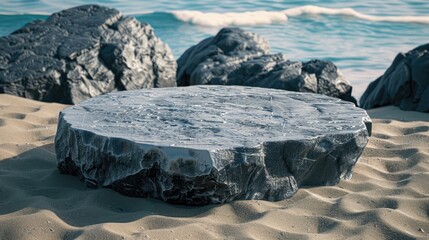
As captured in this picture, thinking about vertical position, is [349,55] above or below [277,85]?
below

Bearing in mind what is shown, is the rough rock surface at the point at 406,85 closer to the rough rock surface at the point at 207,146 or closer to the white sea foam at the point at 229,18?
the rough rock surface at the point at 207,146

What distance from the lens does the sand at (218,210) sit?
3334mm

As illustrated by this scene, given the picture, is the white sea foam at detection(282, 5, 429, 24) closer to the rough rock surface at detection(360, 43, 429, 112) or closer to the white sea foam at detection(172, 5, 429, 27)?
the white sea foam at detection(172, 5, 429, 27)

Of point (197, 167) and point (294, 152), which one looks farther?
point (294, 152)

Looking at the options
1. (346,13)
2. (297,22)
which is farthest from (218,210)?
(346,13)

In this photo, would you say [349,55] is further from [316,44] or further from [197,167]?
[197,167]

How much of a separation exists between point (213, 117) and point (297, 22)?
12.6 metres

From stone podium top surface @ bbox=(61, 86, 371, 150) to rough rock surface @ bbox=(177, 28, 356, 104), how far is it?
5.20 ft

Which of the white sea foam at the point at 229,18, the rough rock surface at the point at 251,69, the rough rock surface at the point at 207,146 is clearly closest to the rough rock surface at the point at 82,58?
the rough rock surface at the point at 251,69

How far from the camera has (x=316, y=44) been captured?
1345 cm

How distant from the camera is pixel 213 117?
406 cm

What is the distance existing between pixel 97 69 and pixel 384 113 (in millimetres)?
2565

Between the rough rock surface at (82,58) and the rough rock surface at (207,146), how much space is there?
1.94 m

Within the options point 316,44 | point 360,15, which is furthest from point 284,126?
point 360,15
